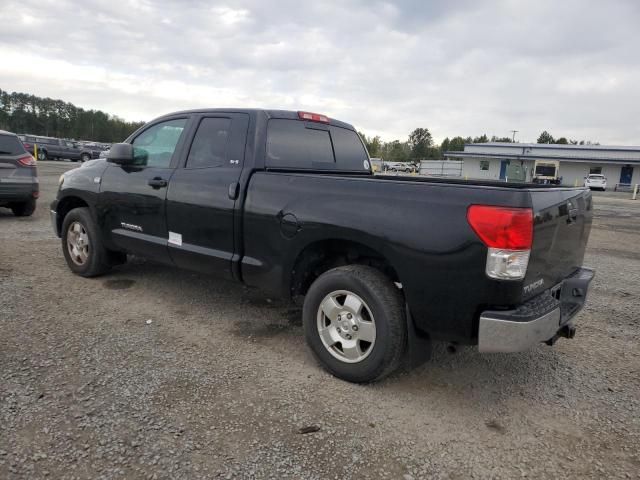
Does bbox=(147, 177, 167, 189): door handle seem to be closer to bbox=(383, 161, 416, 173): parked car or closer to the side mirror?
the side mirror

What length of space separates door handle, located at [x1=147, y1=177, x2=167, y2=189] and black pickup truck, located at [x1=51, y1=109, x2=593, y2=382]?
0.03 metres

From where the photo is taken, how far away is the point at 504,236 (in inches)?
97.6

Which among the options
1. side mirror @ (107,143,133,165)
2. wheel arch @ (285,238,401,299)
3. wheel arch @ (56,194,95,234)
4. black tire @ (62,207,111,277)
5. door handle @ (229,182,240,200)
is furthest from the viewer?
wheel arch @ (56,194,95,234)

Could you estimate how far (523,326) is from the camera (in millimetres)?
2543

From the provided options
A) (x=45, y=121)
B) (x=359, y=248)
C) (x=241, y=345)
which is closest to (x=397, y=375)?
(x=359, y=248)

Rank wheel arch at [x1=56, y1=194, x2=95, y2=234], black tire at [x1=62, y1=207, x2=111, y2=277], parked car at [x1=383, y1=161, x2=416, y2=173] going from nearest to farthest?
black tire at [x1=62, y1=207, x2=111, y2=277] → wheel arch at [x1=56, y1=194, x2=95, y2=234] → parked car at [x1=383, y1=161, x2=416, y2=173]

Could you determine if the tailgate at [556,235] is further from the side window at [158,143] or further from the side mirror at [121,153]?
the side mirror at [121,153]

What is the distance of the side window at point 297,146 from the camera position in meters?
3.88

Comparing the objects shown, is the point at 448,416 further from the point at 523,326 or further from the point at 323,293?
the point at 323,293

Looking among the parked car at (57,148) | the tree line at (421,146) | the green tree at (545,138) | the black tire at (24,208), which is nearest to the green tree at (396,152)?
the tree line at (421,146)

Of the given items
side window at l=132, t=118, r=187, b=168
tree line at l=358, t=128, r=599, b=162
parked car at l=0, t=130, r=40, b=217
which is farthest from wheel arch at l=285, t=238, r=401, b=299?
tree line at l=358, t=128, r=599, b=162

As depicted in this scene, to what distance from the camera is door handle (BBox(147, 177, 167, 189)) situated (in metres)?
4.26

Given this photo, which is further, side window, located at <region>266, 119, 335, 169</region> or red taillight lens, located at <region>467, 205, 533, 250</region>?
side window, located at <region>266, 119, 335, 169</region>

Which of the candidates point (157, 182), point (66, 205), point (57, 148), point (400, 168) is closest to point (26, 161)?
point (66, 205)
